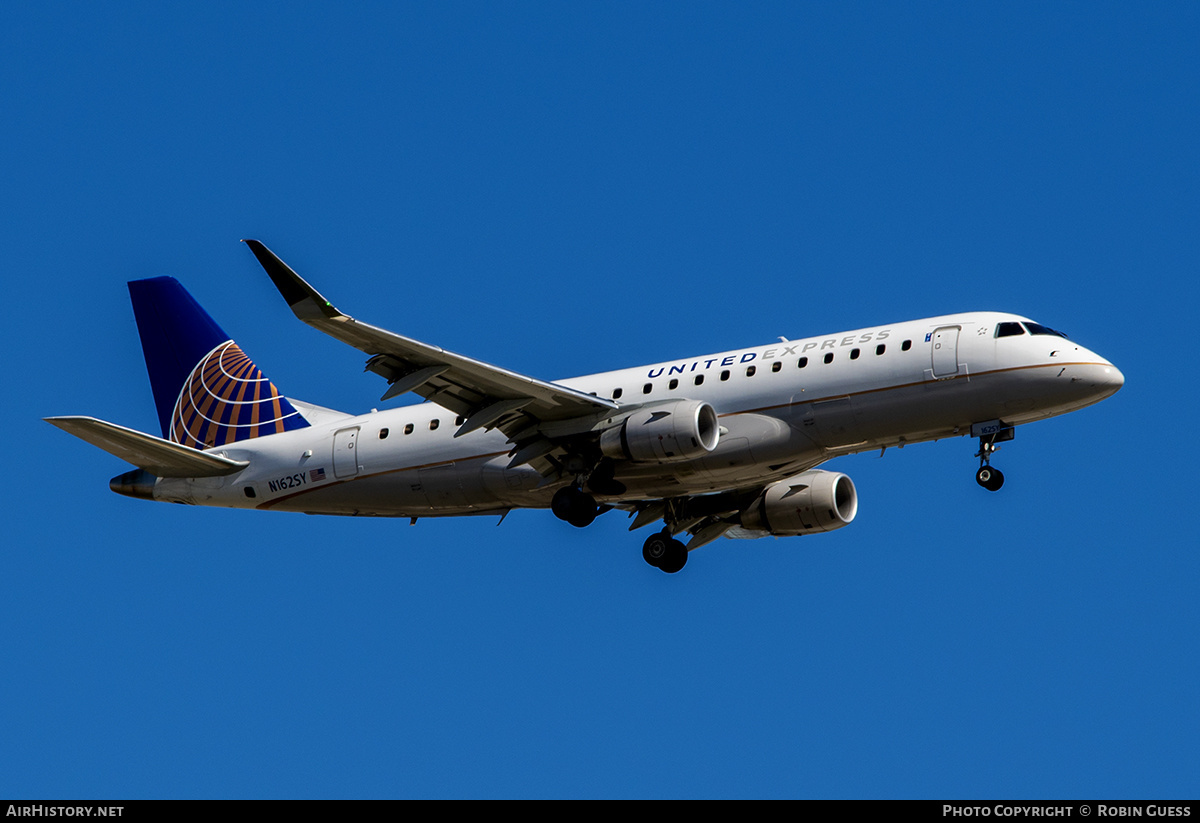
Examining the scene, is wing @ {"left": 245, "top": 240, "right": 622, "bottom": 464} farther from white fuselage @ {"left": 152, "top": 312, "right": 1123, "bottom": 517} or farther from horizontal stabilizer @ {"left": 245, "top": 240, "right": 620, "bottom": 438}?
white fuselage @ {"left": 152, "top": 312, "right": 1123, "bottom": 517}

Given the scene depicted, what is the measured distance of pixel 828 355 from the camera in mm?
33594

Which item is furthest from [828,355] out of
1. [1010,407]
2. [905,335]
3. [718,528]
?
[718,528]

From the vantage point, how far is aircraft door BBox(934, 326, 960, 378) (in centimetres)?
3259

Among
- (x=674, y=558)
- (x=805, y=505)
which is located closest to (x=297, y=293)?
(x=674, y=558)

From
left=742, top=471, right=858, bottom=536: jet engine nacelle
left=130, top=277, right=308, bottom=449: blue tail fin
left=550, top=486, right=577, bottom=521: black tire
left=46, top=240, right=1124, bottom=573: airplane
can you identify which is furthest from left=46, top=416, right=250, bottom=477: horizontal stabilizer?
left=742, top=471, right=858, bottom=536: jet engine nacelle

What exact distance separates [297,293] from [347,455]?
856 cm

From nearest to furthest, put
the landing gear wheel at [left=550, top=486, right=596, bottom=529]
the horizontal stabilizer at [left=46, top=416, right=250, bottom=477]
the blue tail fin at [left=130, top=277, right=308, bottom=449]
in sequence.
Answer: the horizontal stabilizer at [left=46, top=416, right=250, bottom=477], the landing gear wheel at [left=550, top=486, right=596, bottom=529], the blue tail fin at [left=130, top=277, right=308, bottom=449]

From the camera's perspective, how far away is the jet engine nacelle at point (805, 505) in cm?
3825

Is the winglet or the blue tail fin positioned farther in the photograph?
the blue tail fin

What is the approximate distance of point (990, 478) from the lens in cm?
3297

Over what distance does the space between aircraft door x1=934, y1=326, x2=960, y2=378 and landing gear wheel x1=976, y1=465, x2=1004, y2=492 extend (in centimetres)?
226

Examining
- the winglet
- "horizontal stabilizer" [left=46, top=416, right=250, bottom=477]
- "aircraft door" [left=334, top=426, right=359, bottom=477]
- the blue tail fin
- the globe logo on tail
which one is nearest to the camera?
the winglet
